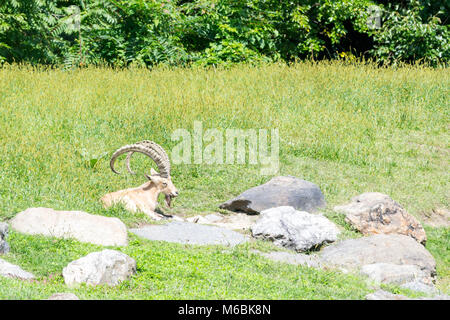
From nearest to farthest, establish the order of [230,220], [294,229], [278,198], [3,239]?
1. [3,239]
2. [294,229]
3. [230,220]
4. [278,198]

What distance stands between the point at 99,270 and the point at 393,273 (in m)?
3.66

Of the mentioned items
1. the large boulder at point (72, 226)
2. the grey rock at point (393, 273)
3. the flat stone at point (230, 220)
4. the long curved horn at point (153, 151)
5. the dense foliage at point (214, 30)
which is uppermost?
the dense foliage at point (214, 30)

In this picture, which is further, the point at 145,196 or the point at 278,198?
the point at 278,198

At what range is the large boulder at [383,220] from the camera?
10422 mm

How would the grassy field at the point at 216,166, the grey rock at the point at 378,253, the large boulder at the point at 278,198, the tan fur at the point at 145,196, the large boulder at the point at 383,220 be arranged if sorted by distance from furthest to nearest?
the large boulder at the point at 278,198
the large boulder at the point at 383,220
the tan fur at the point at 145,196
the grey rock at the point at 378,253
the grassy field at the point at 216,166

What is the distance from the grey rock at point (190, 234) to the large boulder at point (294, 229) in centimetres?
40

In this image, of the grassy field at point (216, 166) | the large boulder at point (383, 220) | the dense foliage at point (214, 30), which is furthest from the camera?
the dense foliage at point (214, 30)

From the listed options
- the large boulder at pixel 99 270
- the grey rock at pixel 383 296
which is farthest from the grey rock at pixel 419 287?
the large boulder at pixel 99 270

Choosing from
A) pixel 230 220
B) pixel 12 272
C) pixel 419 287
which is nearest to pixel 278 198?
pixel 230 220

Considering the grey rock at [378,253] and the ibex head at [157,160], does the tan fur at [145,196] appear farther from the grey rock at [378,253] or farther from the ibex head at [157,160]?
the grey rock at [378,253]

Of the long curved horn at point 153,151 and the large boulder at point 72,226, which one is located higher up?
the long curved horn at point 153,151

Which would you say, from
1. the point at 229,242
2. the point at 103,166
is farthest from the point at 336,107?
the point at 229,242

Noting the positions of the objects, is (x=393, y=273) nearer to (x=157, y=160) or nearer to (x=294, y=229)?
(x=294, y=229)

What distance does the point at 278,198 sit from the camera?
11047 mm
